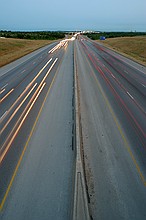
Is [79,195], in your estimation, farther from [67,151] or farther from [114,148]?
[114,148]

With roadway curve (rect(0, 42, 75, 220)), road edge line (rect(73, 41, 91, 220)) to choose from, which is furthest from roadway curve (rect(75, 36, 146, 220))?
roadway curve (rect(0, 42, 75, 220))

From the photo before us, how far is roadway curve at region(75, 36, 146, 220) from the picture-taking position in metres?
12.2

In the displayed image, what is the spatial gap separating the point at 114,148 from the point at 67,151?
2.86 meters

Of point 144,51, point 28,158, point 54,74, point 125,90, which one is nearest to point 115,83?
point 125,90

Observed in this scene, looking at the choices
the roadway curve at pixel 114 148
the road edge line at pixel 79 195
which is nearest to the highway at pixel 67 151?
the roadway curve at pixel 114 148

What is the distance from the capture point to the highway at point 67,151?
12102 millimetres

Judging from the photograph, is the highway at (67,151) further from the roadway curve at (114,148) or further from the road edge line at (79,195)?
the road edge line at (79,195)

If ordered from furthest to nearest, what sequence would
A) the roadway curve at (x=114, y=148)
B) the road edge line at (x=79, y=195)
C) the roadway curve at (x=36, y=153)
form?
the roadway curve at (x=114, y=148), the roadway curve at (x=36, y=153), the road edge line at (x=79, y=195)

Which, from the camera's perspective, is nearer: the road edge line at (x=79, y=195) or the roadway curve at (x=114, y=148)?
the road edge line at (x=79, y=195)

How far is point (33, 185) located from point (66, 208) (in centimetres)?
237

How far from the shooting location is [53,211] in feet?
38.2

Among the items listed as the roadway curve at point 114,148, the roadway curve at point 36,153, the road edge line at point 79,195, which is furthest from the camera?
the roadway curve at point 114,148

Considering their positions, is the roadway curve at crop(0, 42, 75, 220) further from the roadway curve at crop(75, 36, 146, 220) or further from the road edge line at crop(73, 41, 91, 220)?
the roadway curve at crop(75, 36, 146, 220)

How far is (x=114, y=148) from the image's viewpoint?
16812mm
